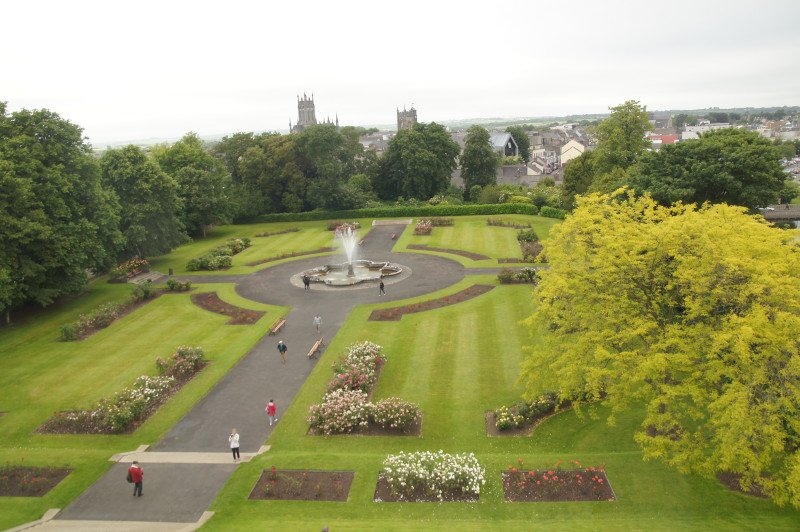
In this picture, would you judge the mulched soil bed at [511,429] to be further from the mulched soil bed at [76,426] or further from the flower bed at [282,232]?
the flower bed at [282,232]

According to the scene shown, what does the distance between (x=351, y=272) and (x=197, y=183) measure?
30.5 metres

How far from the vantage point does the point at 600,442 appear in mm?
20281

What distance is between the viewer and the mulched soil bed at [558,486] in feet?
56.0

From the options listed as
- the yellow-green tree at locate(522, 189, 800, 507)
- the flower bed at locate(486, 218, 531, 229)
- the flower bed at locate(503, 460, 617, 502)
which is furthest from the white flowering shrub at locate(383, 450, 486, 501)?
the flower bed at locate(486, 218, 531, 229)

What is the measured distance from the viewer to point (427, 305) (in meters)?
36.1

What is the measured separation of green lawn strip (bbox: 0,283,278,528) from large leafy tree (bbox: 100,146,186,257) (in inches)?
401

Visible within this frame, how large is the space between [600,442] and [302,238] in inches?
1896

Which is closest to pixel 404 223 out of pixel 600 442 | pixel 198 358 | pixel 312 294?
pixel 312 294

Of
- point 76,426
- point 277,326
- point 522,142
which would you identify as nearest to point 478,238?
point 277,326

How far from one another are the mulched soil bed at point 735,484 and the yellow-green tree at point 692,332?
61 centimetres

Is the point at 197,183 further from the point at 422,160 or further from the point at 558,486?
the point at 558,486

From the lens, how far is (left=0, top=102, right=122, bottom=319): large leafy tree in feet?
110

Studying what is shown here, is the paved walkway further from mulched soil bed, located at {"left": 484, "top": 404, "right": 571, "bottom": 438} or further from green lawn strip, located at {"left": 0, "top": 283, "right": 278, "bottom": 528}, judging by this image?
mulched soil bed, located at {"left": 484, "top": 404, "right": 571, "bottom": 438}

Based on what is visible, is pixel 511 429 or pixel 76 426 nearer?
pixel 511 429
